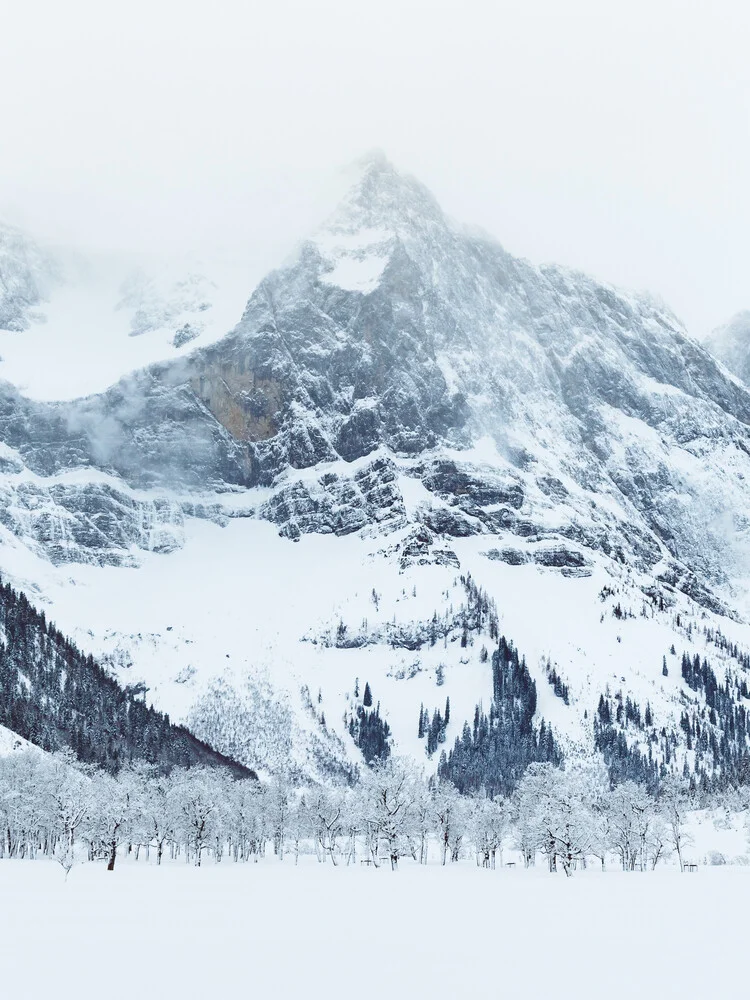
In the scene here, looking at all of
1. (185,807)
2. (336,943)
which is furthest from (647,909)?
(185,807)

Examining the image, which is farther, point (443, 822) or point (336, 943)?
point (443, 822)

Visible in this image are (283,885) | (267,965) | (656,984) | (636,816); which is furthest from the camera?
(636,816)

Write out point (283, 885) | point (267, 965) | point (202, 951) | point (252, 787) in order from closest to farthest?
point (267, 965), point (202, 951), point (283, 885), point (252, 787)

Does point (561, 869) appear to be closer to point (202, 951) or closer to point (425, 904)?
point (425, 904)

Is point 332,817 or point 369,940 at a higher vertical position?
point 369,940

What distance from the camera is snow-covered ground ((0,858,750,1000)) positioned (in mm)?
35344

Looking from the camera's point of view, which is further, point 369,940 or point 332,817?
point 332,817

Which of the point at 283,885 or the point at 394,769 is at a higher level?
the point at 394,769

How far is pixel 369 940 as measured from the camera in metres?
47.6

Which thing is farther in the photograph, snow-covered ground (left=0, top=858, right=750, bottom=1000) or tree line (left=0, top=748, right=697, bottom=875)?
tree line (left=0, top=748, right=697, bottom=875)

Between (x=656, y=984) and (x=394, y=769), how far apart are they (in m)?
96.8

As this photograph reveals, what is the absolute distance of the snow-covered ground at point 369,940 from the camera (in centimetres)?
3534

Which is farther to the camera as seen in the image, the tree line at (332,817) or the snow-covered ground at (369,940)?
the tree line at (332,817)

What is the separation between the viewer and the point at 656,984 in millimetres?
35875
